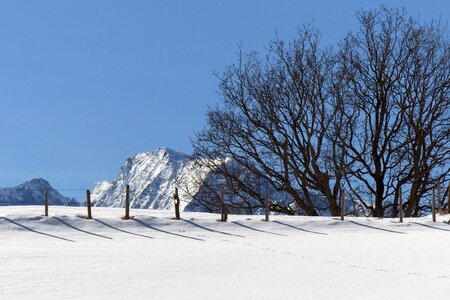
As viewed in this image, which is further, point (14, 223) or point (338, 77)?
point (338, 77)

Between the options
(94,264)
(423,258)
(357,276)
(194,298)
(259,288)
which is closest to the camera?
(194,298)

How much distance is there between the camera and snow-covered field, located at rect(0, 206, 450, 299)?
12.3 meters

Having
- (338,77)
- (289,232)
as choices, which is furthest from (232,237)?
(338,77)

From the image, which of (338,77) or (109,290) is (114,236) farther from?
(338,77)

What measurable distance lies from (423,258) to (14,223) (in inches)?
551

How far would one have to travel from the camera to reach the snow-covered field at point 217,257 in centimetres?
1234

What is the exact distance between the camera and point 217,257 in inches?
701

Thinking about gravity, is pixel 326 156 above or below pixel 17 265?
above

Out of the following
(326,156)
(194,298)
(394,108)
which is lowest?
(194,298)

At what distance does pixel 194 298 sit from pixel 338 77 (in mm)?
26666

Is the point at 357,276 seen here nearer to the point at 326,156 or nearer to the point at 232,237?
the point at 232,237

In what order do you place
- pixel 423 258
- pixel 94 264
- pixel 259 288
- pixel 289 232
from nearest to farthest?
pixel 259 288, pixel 94 264, pixel 423 258, pixel 289 232

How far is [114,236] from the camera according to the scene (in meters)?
24.3

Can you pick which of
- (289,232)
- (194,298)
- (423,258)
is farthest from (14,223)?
(194,298)
